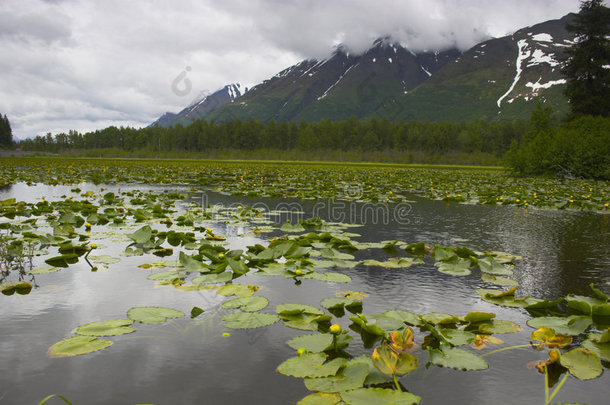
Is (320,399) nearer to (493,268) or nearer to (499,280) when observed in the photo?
(499,280)

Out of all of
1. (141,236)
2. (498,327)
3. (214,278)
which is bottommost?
(498,327)

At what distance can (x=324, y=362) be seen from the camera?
2469 millimetres

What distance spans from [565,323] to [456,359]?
129 centimetres

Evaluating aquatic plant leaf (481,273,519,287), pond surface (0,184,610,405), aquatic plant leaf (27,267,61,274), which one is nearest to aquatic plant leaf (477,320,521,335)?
pond surface (0,184,610,405)

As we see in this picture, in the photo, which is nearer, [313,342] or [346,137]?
[313,342]

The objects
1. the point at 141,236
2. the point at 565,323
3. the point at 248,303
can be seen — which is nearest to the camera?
the point at 565,323

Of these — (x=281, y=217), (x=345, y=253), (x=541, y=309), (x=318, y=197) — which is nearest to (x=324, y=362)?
(x=541, y=309)

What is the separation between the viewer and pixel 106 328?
291cm

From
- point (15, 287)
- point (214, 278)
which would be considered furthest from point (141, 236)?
point (214, 278)

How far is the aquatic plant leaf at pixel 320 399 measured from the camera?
79.0 inches

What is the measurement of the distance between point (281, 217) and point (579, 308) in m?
6.37

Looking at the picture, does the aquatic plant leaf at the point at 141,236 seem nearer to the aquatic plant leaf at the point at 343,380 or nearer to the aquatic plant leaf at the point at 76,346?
the aquatic plant leaf at the point at 76,346

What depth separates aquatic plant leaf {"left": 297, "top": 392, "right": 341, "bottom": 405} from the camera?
2.01 metres

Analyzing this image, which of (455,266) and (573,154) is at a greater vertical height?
(573,154)
